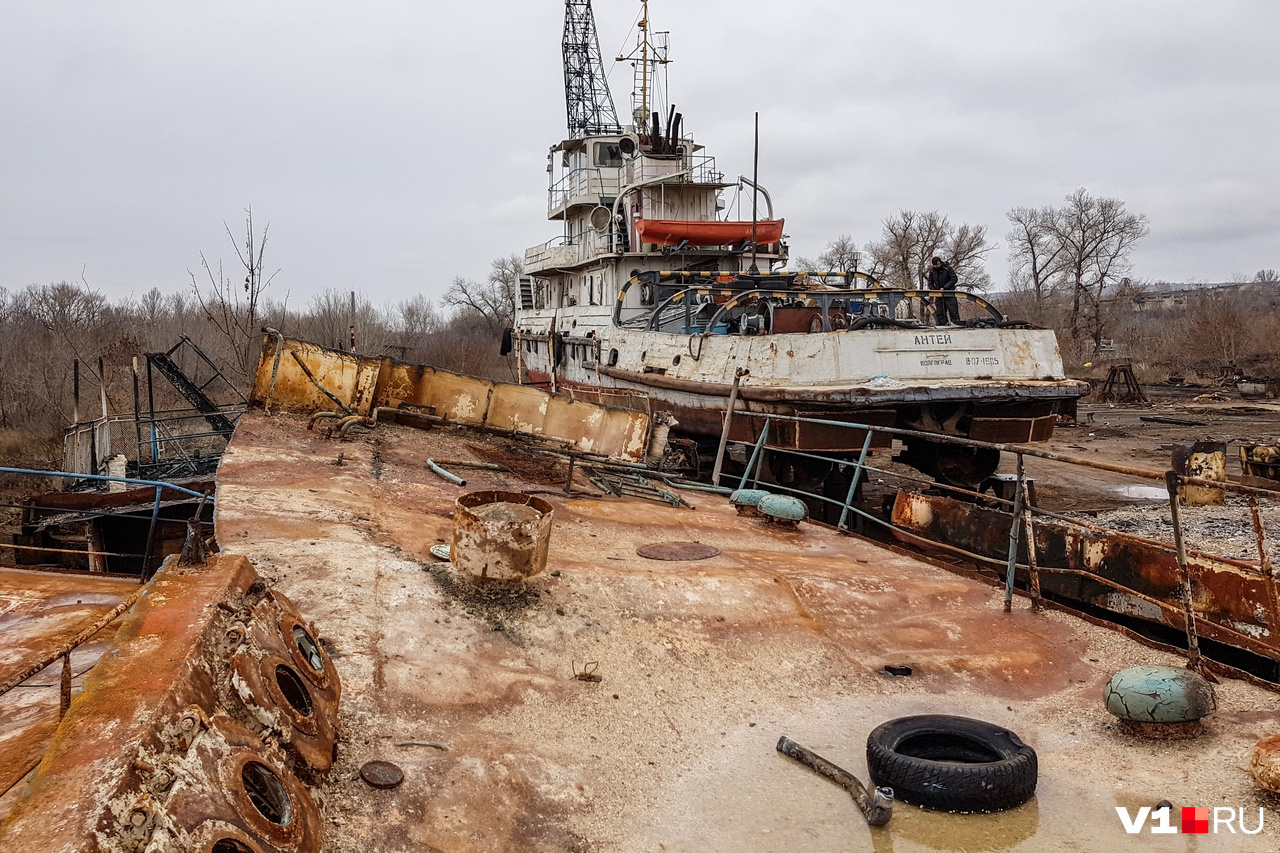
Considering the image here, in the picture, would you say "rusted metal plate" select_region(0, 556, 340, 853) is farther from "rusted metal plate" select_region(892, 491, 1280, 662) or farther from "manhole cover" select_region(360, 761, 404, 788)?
"rusted metal plate" select_region(892, 491, 1280, 662)

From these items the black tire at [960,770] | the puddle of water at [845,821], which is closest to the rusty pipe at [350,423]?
the puddle of water at [845,821]

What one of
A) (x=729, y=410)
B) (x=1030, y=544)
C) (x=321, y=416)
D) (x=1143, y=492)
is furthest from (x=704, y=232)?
(x=1030, y=544)

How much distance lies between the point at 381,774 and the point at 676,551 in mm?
3387

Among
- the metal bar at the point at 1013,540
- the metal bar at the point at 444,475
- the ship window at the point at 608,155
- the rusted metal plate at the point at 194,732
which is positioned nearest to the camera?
the rusted metal plate at the point at 194,732

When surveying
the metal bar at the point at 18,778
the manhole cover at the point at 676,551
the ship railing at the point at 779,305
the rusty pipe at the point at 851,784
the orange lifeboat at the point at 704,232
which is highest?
the orange lifeboat at the point at 704,232

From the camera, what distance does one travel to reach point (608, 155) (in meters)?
21.1

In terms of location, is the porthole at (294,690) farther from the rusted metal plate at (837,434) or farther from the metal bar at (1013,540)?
the rusted metal plate at (837,434)

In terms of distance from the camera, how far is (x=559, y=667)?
4.19 metres

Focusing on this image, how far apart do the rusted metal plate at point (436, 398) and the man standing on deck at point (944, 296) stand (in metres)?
5.47

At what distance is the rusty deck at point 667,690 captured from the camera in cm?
318

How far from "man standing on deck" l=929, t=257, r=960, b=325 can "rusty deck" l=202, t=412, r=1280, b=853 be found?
6.88 meters

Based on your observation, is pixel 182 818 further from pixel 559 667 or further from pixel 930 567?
pixel 930 567

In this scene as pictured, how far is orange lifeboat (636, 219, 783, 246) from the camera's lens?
16.1 meters

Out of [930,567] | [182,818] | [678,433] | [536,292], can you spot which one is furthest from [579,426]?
[536,292]
